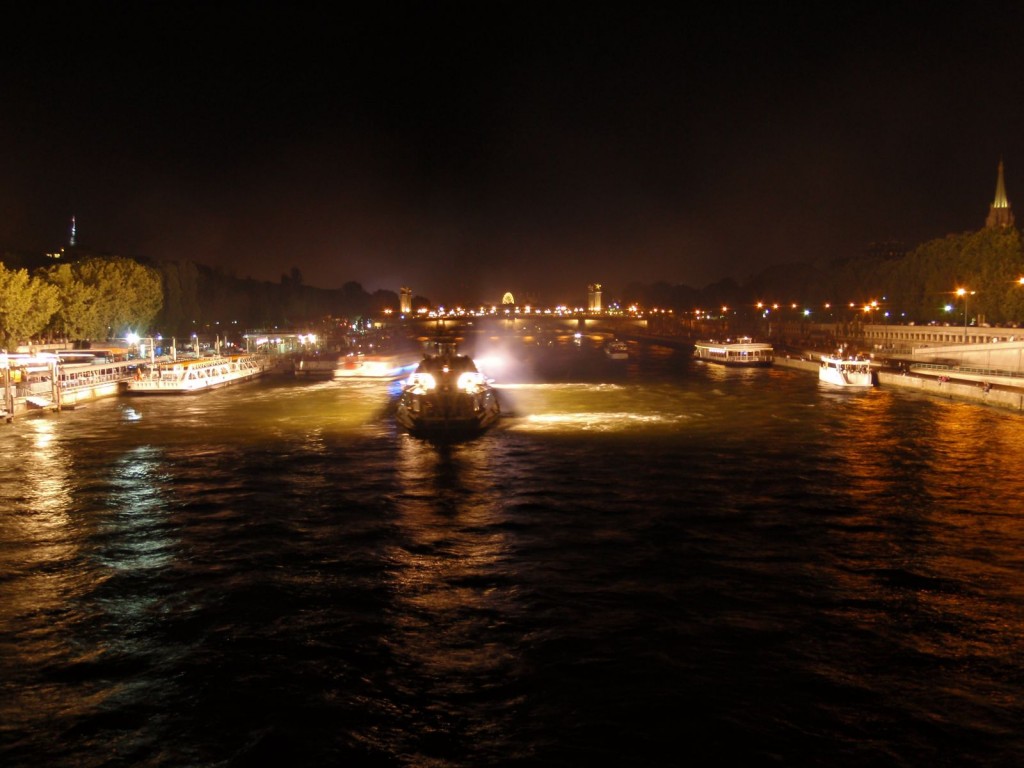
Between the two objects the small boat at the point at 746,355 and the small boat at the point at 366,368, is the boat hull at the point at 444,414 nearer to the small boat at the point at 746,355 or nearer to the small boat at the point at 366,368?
the small boat at the point at 366,368

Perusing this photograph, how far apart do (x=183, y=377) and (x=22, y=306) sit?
804 inches

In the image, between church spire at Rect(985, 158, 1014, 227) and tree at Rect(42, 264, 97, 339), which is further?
church spire at Rect(985, 158, 1014, 227)

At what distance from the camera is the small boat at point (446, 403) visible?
4028 centimetres

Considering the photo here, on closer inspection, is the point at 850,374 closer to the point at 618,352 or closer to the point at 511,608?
the point at 618,352

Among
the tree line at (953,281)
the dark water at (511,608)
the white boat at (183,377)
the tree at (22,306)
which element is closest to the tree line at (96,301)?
the tree at (22,306)

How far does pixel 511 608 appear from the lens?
1580 cm

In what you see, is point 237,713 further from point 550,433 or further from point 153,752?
point 550,433

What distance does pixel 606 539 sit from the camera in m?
21.2

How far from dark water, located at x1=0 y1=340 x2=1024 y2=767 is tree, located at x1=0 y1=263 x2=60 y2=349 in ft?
134

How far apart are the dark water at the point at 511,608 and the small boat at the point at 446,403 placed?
539 cm

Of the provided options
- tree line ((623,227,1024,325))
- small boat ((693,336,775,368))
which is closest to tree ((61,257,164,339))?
small boat ((693,336,775,368))

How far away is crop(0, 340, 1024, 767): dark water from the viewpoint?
36.7ft

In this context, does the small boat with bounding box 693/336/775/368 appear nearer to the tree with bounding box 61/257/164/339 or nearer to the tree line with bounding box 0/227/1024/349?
the tree line with bounding box 0/227/1024/349

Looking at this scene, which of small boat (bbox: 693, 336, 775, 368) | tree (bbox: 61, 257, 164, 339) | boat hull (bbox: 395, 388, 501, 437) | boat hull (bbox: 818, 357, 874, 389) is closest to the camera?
boat hull (bbox: 395, 388, 501, 437)
